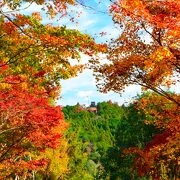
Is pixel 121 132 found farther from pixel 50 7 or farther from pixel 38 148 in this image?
pixel 50 7

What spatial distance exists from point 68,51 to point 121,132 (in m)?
34.4

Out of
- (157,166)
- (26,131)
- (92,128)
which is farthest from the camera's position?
(92,128)

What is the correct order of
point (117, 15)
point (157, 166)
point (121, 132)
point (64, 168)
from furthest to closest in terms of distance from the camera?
point (121, 132) < point (64, 168) < point (157, 166) < point (117, 15)

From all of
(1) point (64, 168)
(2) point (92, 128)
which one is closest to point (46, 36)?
(1) point (64, 168)

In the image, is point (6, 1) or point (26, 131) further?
point (26, 131)

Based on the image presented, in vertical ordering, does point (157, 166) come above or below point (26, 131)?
below

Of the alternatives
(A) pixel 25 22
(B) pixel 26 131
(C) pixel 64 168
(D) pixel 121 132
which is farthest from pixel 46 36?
(D) pixel 121 132

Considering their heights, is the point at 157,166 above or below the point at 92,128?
below

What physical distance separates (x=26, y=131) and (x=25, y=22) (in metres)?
13.2

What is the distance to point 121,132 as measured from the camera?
43344 mm

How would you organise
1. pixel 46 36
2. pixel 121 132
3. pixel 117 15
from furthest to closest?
pixel 121 132
pixel 117 15
pixel 46 36

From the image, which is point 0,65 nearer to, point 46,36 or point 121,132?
point 46,36

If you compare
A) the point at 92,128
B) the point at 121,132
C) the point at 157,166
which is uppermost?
the point at 92,128

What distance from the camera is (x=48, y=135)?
22.7 m
